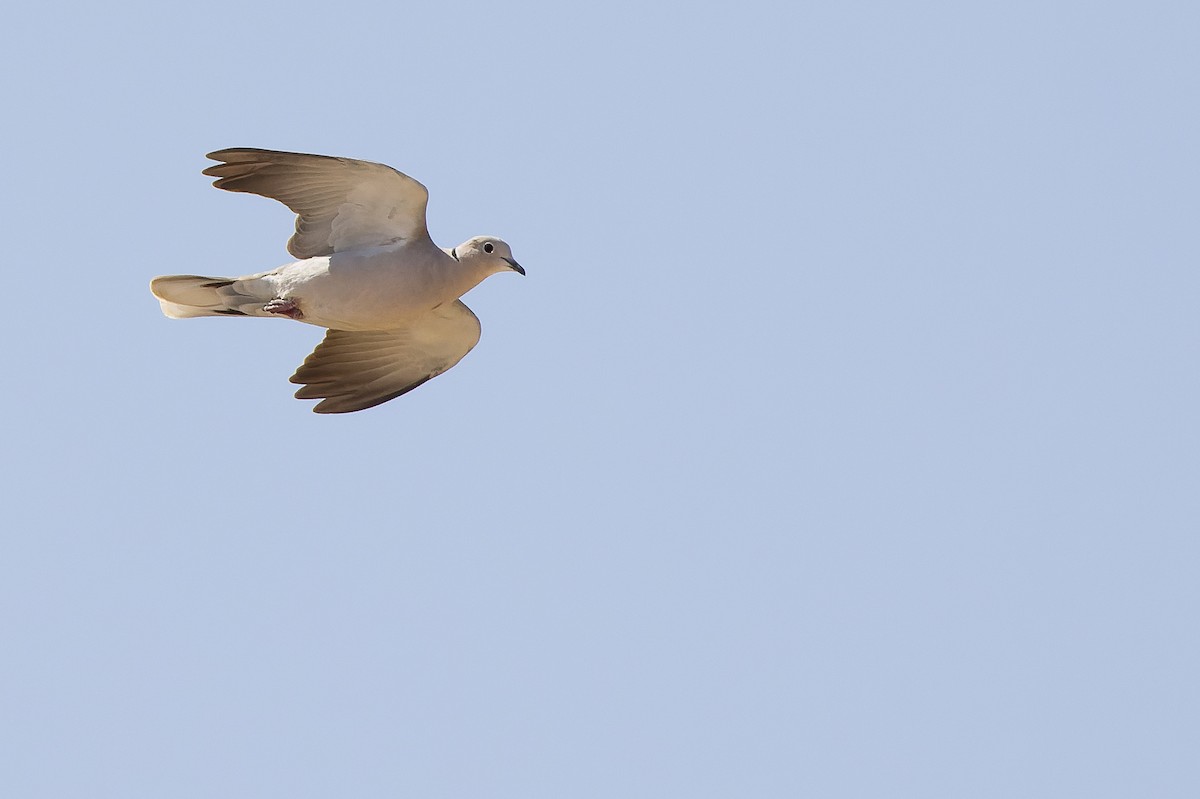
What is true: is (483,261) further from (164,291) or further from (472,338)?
(164,291)

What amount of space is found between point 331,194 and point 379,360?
1.84m

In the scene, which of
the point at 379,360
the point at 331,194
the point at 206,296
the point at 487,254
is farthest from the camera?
the point at 379,360

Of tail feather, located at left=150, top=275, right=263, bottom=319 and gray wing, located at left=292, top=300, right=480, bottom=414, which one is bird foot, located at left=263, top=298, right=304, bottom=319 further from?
gray wing, located at left=292, top=300, right=480, bottom=414

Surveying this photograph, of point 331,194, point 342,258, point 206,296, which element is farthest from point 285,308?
point 331,194

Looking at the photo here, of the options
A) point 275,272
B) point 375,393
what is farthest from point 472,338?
point 275,272

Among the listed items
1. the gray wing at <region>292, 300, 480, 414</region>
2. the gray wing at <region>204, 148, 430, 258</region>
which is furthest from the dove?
the gray wing at <region>292, 300, 480, 414</region>

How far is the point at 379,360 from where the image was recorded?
15.5 m

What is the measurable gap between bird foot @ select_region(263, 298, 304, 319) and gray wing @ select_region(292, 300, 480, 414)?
1.19 m

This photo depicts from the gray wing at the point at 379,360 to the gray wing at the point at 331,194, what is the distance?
1126 millimetres

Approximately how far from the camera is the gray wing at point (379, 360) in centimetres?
1532

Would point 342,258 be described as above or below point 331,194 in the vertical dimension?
below

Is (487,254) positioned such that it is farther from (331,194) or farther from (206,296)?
(206,296)

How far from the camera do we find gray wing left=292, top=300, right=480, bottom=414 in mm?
15320

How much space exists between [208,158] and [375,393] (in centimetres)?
259
